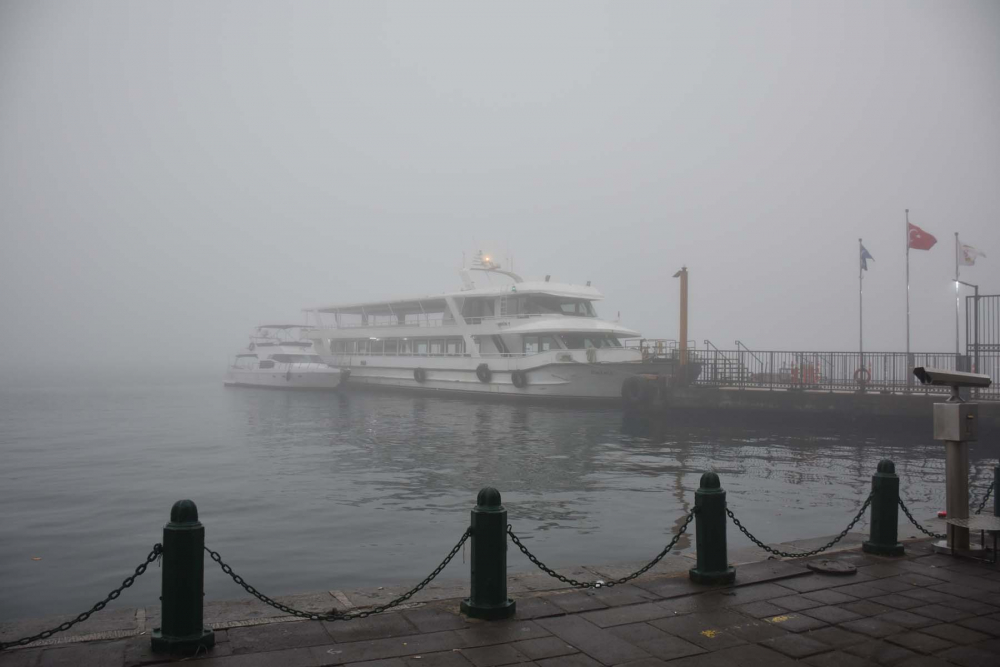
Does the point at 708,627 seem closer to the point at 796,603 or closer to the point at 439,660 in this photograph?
the point at 796,603

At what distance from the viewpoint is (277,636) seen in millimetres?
4672

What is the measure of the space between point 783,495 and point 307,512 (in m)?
8.82

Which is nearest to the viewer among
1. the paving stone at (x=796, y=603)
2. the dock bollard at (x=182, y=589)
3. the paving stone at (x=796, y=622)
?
the dock bollard at (x=182, y=589)

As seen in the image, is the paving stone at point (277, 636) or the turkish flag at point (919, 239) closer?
the paving stone at point (277, 636)

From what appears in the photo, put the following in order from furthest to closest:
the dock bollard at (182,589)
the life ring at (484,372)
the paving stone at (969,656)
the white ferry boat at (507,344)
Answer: the life ring at (484,372) → the white ferry boat at (507,344) → the dock bollard at (182,589) → the paving stone at (969,656)

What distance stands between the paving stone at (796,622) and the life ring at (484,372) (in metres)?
31.3

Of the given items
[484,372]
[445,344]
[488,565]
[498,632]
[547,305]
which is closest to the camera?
[498,632]

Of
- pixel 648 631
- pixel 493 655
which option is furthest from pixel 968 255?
pixel 493 655

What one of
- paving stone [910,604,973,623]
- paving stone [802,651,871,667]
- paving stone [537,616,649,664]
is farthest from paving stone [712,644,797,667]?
paving stone [910,604,973,623]

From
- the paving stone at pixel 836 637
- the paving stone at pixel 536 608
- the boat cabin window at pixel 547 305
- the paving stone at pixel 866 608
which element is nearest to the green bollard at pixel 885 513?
the paving stone at pixel 866 608

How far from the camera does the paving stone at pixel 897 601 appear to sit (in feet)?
17.2

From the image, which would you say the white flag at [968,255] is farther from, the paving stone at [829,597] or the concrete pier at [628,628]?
the paving stone at [829,597]

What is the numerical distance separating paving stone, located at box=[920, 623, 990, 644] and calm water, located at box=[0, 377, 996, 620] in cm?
427

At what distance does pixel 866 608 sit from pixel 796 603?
48 centimetres
